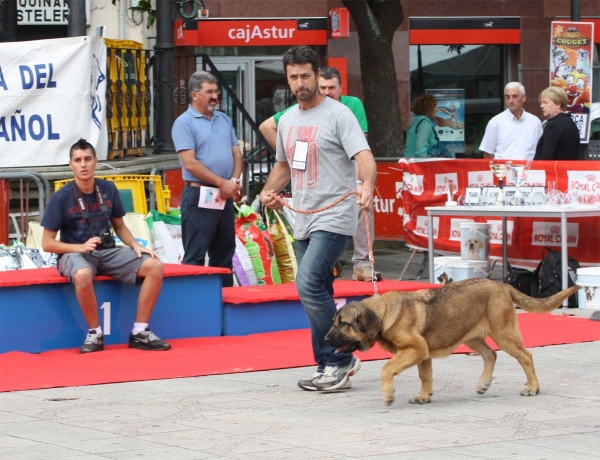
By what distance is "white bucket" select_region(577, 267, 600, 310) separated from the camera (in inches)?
423

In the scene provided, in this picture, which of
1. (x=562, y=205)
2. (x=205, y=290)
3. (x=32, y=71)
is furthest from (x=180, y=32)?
(x=205, y=290)

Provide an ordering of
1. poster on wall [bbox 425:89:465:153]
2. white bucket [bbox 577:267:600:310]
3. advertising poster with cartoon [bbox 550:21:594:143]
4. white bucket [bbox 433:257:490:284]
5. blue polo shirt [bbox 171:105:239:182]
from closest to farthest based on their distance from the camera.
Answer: blue polo shirt [bbox 171:105:239:182] < white bucket [bbox 577:267:600:310] < white bucket [bbox 433:257:490:284] < advertising poster with cartoon [bbox 550:21:594:143] < poster on wall [bbox 425:89:465:153]

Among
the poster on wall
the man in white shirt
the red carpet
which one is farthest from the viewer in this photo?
the poster on wall

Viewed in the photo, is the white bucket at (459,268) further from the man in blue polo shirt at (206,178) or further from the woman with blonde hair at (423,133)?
the woman with blonde hair at (423,133)

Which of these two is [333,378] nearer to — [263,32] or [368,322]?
[368,322]

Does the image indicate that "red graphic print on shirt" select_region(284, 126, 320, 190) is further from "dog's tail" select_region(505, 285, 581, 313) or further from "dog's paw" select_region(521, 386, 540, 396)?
"dog's paw" select_region(521, 386, 540, 396)

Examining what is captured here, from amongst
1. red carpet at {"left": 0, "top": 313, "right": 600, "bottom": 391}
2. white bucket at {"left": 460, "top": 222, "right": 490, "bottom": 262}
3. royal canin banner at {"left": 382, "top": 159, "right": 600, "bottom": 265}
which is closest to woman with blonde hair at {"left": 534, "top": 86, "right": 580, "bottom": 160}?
royal canin banner at {"left": 382, "top": 159, "right": 600, "bottom": 265}

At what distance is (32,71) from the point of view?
1226 cm

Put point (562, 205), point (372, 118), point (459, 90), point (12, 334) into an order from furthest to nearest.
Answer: point (459, 90)
point (372, 118)
point (562, 205)
point (12, 334)

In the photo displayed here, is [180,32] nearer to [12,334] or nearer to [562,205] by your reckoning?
[562,205]

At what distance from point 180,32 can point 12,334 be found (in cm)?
1382

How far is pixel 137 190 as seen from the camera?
38.8 ft

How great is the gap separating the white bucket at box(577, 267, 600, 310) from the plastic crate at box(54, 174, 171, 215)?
13.6 feet

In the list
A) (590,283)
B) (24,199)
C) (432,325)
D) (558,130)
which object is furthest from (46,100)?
(432,325)
